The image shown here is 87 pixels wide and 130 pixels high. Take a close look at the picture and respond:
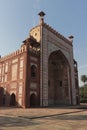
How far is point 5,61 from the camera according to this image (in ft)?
89.2

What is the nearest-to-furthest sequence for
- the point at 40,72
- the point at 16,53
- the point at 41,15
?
the point at 40,72
the point at 16,53
the point at 41,15

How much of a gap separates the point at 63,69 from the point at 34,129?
25.5m

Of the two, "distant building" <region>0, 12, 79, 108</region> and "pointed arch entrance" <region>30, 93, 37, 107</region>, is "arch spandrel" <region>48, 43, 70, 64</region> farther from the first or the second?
"pointed arch entrance" <region>30, 93, 37, 107</region>

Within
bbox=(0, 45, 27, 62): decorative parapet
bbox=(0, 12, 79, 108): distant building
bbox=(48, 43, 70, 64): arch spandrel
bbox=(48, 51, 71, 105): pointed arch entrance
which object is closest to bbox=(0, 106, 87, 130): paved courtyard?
bbox=(0, 12, 79, 108): distant building

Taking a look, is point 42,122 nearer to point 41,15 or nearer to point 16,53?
point 16,53

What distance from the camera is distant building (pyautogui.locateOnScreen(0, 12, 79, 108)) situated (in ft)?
73.3

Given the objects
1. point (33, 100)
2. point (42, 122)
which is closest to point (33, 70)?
point (33, 100)

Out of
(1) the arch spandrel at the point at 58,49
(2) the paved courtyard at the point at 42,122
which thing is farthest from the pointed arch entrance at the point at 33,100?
(2) the paved courtyard at the point at 42,122

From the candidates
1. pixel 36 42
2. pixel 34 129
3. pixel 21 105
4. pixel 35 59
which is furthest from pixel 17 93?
pixel 34 129

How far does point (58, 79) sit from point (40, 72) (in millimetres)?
9283

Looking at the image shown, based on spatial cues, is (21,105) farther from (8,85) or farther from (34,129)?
(34,129)

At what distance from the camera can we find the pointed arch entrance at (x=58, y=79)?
30.3 m

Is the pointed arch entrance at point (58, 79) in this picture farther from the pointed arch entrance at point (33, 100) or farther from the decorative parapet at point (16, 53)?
the decorative parapet at point (16, 53)

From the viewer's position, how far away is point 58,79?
31.9 metres
